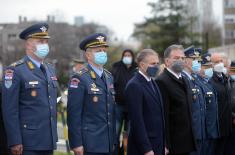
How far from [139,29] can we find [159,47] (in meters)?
5.97

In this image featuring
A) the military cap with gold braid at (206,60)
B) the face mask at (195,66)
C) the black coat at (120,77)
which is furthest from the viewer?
the black coat at (120,77)

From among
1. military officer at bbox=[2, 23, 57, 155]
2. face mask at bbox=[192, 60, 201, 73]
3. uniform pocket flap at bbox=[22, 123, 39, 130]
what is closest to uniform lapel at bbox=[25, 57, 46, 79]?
military officer at bbox=[2, 23, 57, 155]

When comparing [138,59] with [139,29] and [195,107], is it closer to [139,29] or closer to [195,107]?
[195,107]

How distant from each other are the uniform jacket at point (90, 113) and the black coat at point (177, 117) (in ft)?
3.58

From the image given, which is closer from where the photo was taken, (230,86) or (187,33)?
(230,86)

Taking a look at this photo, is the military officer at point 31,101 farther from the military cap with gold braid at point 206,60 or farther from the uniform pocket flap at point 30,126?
the military cap with gold braid at point 206,60

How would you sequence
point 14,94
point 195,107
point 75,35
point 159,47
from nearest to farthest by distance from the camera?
point 14,94
point 195,107
point 159,47
point 75,35

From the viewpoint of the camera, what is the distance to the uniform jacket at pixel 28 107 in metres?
6.61

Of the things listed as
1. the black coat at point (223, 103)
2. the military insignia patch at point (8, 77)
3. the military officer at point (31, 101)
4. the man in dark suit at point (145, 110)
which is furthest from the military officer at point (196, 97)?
the military insignia patch at point (8, 77)

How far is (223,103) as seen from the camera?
1002 cm

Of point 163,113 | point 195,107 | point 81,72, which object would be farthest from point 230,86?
A: point 81,72

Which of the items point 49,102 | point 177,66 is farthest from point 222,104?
point 49,102

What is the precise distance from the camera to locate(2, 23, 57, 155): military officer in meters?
6.61

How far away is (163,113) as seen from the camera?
7641mm
